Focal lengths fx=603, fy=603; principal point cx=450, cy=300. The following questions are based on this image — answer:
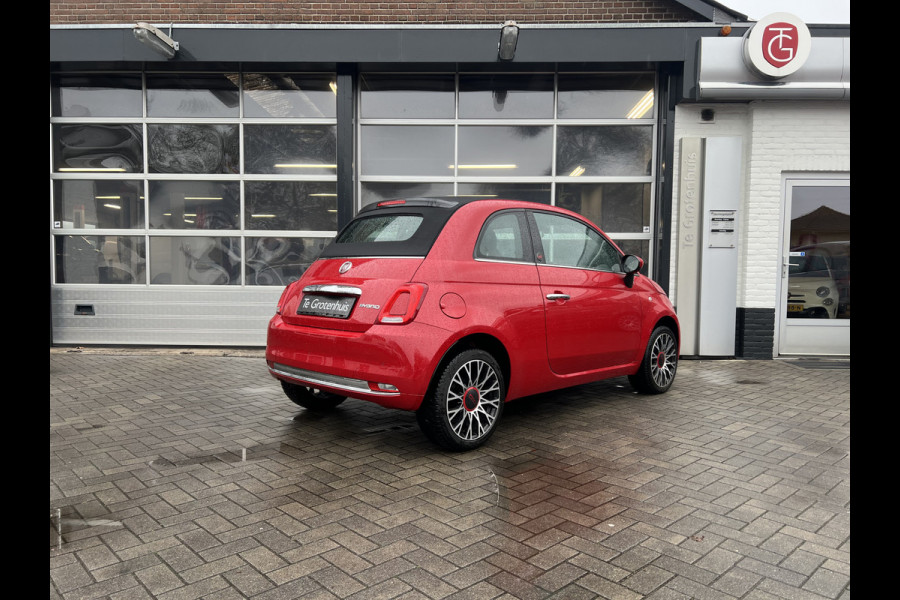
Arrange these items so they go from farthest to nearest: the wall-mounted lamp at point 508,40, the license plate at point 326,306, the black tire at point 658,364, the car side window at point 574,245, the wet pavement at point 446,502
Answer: the wall-mounted lamp at point 508,40 < the black tire at point 658,364 < the car side window at point 574,245 < the license plate at point 326,306 < the wet pavement at point 446,502

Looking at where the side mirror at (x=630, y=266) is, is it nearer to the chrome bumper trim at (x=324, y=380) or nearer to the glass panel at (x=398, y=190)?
the chrome bumper trim at (x=324, y=380)

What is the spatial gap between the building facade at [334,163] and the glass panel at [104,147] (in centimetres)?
2

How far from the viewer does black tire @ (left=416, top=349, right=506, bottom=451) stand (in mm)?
3949

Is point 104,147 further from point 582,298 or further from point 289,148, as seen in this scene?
point 582,298

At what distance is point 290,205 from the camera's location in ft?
29.7

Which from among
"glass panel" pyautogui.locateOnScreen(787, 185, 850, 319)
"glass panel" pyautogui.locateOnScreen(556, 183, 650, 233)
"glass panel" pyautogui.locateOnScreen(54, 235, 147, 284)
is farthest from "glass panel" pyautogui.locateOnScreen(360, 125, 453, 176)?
"glass panel" pyautogui.locateOnScreen(787, 185, 850, 319)

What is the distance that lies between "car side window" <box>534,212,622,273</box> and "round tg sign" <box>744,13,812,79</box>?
425 cm

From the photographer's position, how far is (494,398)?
4.27 meters

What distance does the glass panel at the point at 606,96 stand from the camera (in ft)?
29.3

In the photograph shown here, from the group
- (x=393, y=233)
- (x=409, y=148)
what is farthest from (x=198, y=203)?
(x=393, y=233)

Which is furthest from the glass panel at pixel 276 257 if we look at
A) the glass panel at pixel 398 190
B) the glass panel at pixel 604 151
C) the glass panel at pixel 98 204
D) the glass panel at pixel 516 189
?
the glass panel at pixel 604 151

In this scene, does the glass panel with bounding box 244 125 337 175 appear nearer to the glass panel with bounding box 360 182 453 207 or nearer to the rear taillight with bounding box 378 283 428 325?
the glass panel with bounding box 360 182 453 207
